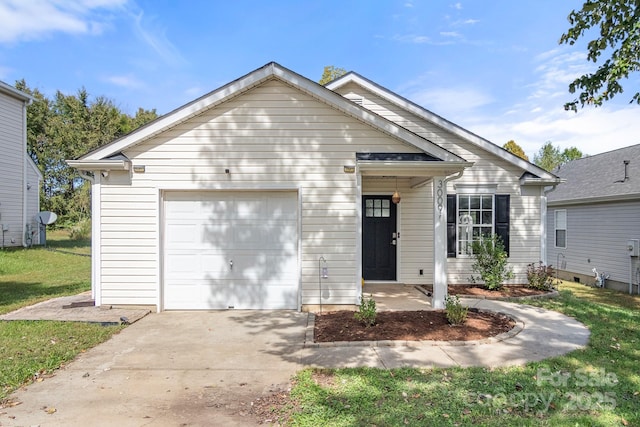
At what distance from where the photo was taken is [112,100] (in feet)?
111

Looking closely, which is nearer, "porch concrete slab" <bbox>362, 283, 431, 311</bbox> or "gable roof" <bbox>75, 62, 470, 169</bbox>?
"gable roof" <bbox>75, 62, 470, 169</bbox>

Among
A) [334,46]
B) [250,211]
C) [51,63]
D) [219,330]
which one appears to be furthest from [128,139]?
[51,63]

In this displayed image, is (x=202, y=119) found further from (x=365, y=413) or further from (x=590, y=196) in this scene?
(x=590, y=196)

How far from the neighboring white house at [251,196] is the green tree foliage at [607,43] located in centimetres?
351

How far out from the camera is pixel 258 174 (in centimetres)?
712

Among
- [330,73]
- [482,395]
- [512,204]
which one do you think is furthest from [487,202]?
[330,73]

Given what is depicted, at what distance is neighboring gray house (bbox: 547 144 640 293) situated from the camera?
11.6 m

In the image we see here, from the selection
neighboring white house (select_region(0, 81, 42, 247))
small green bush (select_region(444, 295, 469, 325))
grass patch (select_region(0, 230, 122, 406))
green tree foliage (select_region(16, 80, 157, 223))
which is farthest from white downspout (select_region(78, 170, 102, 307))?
green tree foliage (select_region(16, 80, 157, 223))

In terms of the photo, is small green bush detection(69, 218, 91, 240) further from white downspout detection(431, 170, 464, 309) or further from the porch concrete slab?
white downspout detection(431, 170, 464, 309)

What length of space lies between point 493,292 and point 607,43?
19.5 feet

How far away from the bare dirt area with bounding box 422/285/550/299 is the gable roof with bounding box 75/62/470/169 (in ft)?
12.2

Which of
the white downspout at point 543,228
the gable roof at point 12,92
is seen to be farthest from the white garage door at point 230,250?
the gable roof at point 12,92

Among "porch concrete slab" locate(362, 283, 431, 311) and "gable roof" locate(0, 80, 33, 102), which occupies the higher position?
"gable roof" locate(0, 80, 33, 102)

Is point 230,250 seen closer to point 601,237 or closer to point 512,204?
point 512,204
